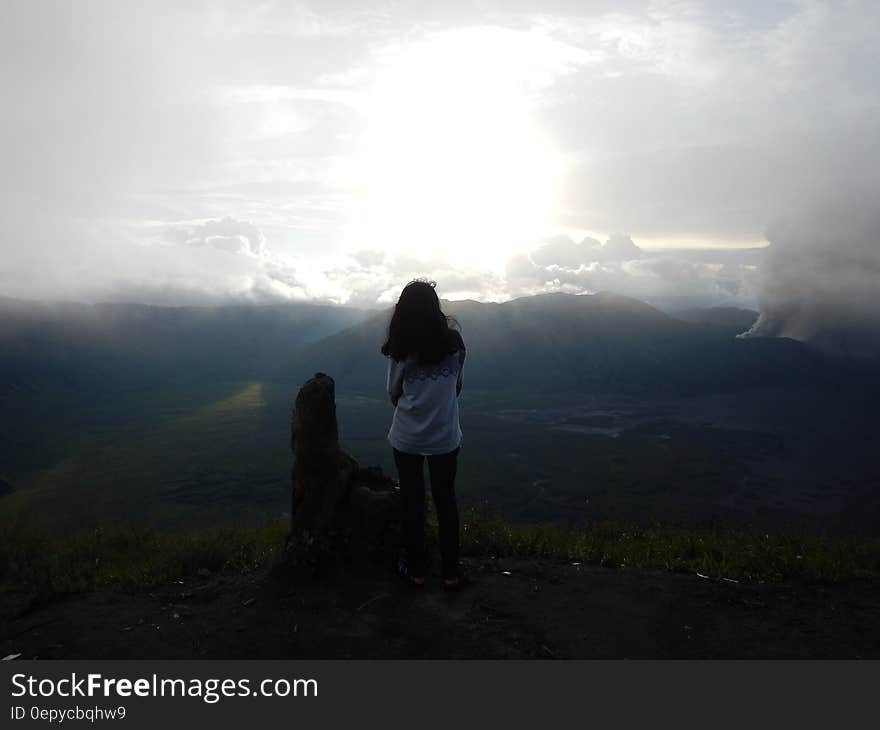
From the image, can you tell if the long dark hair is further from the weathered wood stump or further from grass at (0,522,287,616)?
grass at (0,522,287,616)

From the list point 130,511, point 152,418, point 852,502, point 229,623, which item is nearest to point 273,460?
point 130,511

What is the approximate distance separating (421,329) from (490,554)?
10.5 ft

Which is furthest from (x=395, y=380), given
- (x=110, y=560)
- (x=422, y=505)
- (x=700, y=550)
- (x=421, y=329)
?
(x=110, y=560)

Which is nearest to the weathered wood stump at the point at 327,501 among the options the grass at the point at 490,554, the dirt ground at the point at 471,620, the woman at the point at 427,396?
the dirt ground at the point at 471,620

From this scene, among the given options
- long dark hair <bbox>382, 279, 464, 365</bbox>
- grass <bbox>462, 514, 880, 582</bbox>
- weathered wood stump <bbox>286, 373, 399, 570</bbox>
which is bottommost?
grass <bbox>462, 514, 880, 582</bbox>

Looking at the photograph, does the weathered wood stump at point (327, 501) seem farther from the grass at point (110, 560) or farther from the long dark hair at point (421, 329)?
the long dark hair at point (421, 329)

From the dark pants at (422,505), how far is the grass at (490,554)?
108 cm

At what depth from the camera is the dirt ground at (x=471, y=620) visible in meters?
5.01

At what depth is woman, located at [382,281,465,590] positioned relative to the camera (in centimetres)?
574

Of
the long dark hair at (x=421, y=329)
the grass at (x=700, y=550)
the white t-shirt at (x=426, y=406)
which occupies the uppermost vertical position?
the long dark hair at (x=421, y=329)

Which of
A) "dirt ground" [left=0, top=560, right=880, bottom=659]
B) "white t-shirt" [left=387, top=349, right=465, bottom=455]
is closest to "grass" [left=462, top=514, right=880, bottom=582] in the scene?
"dirt ground" [left=0, top=560, right=880, bottom=659]

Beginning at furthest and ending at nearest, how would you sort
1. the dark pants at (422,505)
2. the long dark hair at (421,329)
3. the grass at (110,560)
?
the grass at (110,560), the dark pants at (422,505), the long dark hair at (421,329)

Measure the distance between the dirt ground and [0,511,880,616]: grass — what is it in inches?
11.1
